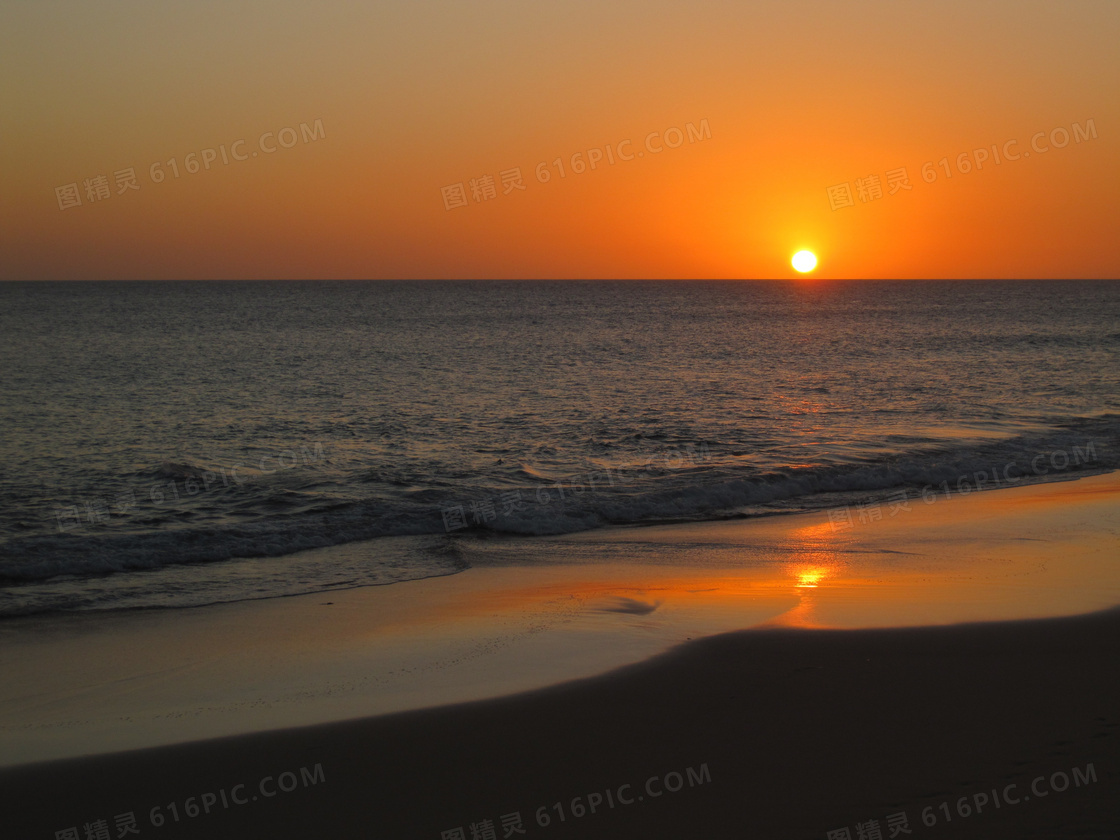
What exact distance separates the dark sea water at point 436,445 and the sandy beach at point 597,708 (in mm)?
2148

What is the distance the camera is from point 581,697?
227 inches

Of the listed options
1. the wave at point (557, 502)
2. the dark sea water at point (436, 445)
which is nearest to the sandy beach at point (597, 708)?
the dark sea water at point (436, 445)

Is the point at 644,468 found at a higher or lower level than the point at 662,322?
lower

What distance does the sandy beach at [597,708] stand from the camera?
14.5 feet

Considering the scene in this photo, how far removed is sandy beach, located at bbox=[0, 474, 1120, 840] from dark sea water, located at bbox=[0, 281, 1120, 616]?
2148mm

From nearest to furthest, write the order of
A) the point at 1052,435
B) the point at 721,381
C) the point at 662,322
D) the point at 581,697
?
the point at 581,697
the point at 1052,435
the point at 721,381
the point at 662,322

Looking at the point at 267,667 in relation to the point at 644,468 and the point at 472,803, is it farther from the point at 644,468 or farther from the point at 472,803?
the point at 644,468

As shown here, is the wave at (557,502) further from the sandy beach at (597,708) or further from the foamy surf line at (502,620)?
the sandy beach at (597,708)

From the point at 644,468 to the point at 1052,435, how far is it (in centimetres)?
1053

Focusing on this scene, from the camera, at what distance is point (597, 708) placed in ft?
18.4

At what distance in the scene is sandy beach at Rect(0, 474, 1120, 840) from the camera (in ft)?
14.5

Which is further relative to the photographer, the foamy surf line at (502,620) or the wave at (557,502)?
the wave at (557,502)

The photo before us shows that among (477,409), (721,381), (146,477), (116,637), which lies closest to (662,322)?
(721,381)

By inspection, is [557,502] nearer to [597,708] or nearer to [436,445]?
[436,445]
